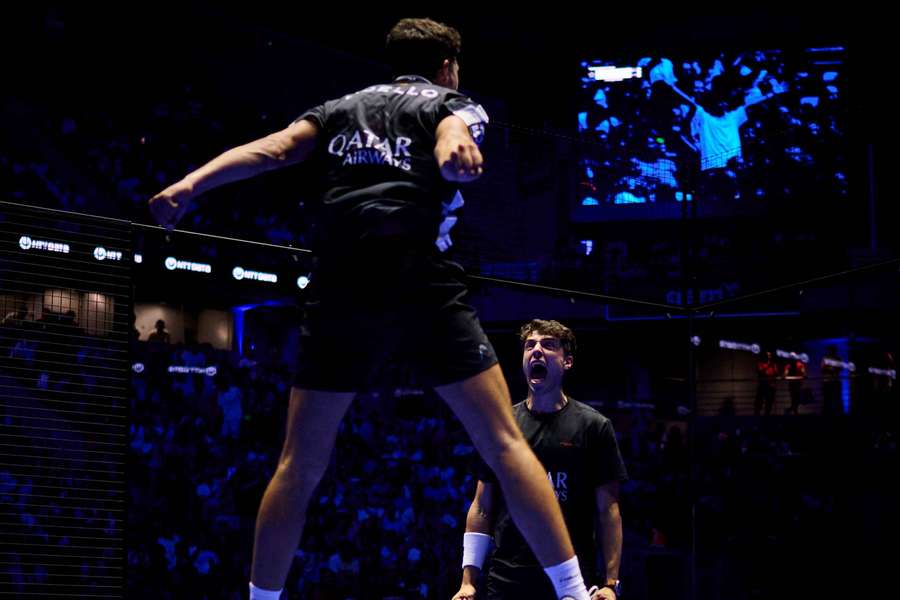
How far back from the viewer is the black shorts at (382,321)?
2.46 meters

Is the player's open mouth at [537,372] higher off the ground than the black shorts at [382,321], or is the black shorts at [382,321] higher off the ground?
the black shorts at [382,321]

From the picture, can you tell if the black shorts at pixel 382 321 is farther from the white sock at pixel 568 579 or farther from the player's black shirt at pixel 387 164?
the white sock at pixel 568 579

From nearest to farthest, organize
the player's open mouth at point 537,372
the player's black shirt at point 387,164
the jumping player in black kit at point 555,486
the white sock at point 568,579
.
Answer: the player's black shirt at point 387,164, the white sock at point 568,579, the jumping player in black kit at point 555,486, the player's open mouth at point 537,372

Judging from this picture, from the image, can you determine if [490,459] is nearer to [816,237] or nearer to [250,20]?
[816,237]

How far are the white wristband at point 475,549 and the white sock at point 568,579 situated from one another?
5.15ft

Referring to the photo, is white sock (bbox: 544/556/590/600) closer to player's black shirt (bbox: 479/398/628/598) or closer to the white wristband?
the white wristband

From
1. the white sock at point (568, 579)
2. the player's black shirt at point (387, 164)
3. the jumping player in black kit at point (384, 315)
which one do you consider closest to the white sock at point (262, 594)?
the jumping player in black kit at point (384, 315)

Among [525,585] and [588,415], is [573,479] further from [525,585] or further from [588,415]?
[525,585]

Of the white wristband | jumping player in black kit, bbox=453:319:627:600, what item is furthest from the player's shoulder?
the white wristband

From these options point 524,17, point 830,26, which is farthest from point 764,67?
point 524,17

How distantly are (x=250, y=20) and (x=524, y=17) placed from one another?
554 cm

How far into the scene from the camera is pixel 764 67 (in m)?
21.8

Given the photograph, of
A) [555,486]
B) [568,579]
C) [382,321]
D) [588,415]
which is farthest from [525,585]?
[382,321]

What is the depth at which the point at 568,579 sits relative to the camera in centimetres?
257
